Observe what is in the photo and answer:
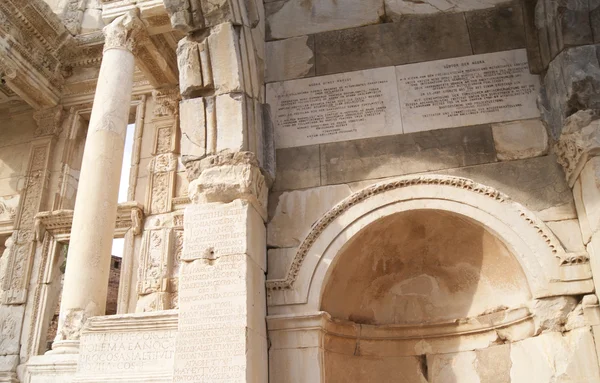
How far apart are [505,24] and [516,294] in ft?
9.31

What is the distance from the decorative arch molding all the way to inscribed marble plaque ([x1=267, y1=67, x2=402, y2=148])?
2.49ft

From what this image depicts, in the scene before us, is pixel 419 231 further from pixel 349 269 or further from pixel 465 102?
pixel 465 102

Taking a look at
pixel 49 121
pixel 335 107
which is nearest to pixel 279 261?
pixel 335 107

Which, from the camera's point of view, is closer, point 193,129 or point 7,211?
point 193,129

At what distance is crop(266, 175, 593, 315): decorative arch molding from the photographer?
4609mm

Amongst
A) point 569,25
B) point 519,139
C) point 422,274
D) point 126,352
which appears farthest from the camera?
point 422,274

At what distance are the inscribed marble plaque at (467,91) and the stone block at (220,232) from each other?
1911mm

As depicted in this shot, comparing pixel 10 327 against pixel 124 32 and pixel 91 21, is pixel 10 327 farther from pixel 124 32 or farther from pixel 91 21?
pixel 91 21

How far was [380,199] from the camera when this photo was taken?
16.8 ft

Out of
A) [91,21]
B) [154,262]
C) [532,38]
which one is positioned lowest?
[154,262]

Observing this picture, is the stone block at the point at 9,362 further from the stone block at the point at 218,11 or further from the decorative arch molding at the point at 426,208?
the stone block at the point at 218,11

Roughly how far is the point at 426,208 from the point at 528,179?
0.98 meters

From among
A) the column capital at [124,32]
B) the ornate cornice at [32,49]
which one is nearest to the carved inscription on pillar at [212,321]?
the column capital at [124,32]

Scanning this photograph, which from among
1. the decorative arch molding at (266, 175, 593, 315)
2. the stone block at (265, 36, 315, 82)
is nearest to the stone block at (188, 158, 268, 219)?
the decorative arch molding at (266, 175, 593, 315)
